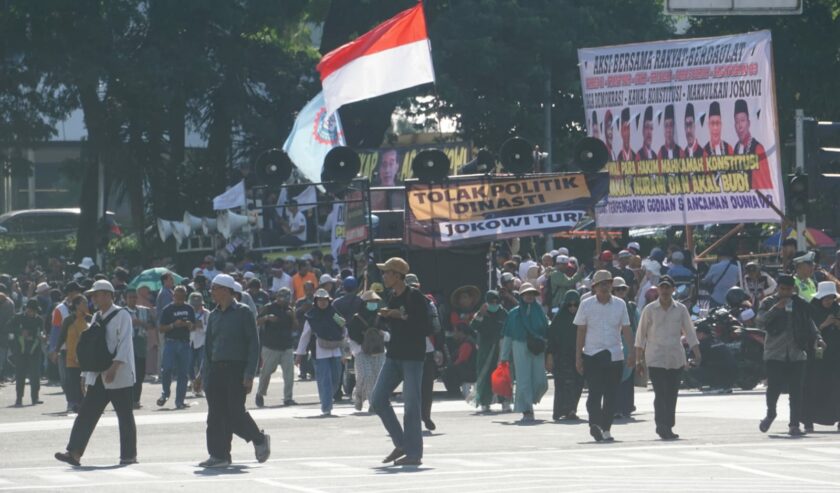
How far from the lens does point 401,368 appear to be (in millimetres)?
15461

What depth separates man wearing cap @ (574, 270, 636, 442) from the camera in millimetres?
17875

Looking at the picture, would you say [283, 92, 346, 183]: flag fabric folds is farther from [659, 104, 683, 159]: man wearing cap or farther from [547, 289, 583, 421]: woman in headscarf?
[547, 289, 583, 421]: woman in headscarf

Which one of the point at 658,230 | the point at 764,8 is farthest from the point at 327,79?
the point at 658,230

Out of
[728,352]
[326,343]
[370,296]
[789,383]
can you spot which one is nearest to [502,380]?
[370,296]

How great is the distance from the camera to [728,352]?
24.7m

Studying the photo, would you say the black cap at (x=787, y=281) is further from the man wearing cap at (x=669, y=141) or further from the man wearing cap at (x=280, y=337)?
the man wearing cap at (x=669, y=141)

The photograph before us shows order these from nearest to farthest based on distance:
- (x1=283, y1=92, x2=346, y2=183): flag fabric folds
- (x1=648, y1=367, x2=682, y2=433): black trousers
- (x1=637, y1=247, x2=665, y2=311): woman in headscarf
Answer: (x1=648, y1=367, x2=682, y2=433): black trousers, (x1=637, y1=247, x2=665, y2=311): woman in headscarf, (x1=283, y1=92, x2=346, y2=183): flag fabric folds

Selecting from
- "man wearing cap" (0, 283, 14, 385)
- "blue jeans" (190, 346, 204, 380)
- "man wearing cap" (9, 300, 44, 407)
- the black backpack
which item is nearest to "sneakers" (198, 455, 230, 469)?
the black backpack

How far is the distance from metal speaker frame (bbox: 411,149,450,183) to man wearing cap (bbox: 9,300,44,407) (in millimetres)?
6586

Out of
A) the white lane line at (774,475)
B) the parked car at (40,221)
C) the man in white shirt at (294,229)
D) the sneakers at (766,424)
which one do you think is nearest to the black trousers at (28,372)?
the sneakers at (766,424)

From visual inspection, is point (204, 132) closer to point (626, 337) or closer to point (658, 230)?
point (658, 230)

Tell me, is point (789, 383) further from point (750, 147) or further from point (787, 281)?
point (750, 147)

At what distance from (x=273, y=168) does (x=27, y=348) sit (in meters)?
4.68

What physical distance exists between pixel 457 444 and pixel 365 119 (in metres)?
32.7
